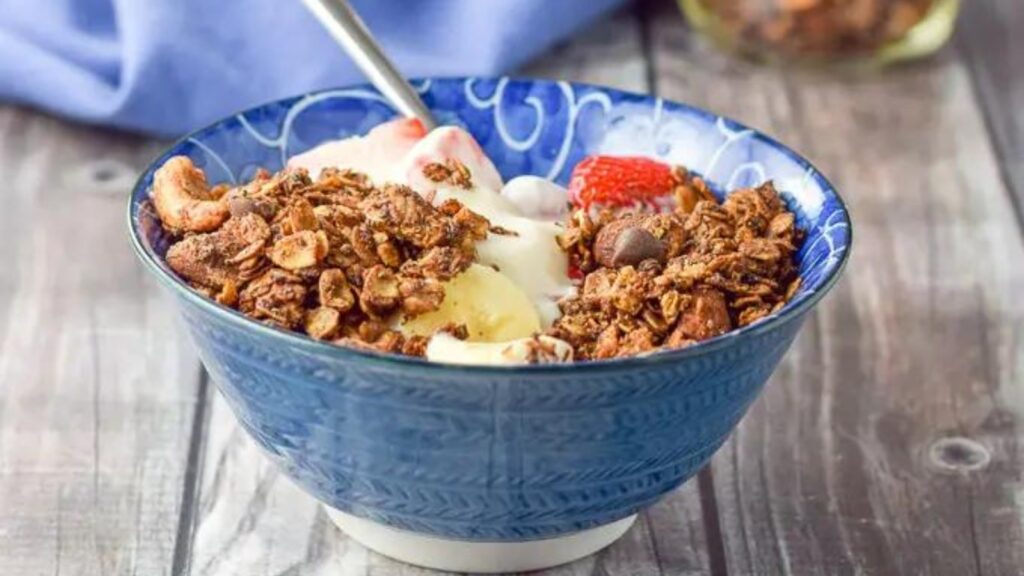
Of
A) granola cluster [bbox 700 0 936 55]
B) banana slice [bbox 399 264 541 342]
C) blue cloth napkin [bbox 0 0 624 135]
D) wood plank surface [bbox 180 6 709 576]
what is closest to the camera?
banana slice [bbox 399 264 541 342]

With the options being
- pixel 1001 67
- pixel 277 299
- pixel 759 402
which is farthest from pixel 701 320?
pixel 1001 67

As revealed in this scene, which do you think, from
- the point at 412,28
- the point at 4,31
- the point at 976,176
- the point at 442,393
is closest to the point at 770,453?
the point at 442,393

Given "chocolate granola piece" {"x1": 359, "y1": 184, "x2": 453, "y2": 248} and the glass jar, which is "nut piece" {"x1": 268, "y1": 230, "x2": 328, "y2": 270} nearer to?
"chocolate granola piece" {"x1": 359, "y1": 184, "x2": 453, "y2": 248}

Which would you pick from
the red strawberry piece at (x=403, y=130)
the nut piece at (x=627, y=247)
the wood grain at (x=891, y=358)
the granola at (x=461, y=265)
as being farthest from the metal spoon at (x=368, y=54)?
the wood grain at (x=891, y=358)

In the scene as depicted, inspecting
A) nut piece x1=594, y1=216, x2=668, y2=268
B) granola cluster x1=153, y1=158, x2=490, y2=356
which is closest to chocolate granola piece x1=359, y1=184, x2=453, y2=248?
granola cluster x1=153, y1=158, x2=490, y2=356

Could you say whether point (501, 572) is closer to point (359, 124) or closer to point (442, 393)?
point (442, 393)

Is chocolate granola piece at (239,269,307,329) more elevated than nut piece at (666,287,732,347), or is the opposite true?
nut piece at (666,287,732,347)

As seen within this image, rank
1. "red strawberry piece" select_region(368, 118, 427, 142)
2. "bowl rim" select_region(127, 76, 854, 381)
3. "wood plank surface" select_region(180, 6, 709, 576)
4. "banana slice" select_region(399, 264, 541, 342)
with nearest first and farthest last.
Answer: "bowl rim" select_region(127, 76, 854, 381) < "banana slice" select_region(399, 264, 541, 342) < "wood plank surface" select_region(180, 6, 709, 576) < "red strawberry piece" select_region(368, 118, 427, 142)

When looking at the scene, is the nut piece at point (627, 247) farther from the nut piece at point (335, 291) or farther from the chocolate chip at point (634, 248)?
the nut piece at point (335, 291)
